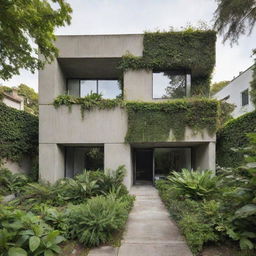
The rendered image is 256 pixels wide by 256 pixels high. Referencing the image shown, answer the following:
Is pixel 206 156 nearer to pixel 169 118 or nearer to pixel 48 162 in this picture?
pixel 169 118

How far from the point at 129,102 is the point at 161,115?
1553mm

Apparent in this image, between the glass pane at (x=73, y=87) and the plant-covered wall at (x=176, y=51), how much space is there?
3.11 metres

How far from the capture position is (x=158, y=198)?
26.7 ft

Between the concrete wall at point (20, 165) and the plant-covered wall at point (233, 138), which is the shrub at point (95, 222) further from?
the concrete wall at point (20, 165)

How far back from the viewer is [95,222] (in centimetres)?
413

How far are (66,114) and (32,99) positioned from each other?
27.5 meters

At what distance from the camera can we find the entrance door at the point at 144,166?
11523mm

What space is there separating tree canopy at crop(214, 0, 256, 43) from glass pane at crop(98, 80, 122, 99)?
629 cm

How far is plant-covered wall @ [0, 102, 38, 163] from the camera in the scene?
8.91 meters

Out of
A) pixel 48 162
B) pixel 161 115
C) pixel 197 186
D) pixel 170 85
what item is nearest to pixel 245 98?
pixel 170 85

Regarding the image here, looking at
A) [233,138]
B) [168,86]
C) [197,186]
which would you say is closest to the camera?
[197,186]

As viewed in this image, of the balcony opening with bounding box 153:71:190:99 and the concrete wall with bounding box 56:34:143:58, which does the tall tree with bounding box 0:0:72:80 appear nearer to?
the concrete wall with bounding box 56:34:143:58

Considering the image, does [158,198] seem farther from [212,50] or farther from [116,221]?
[212,50]

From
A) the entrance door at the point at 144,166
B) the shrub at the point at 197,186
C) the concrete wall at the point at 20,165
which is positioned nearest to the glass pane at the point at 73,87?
the concrete wall at the point at 20,165
